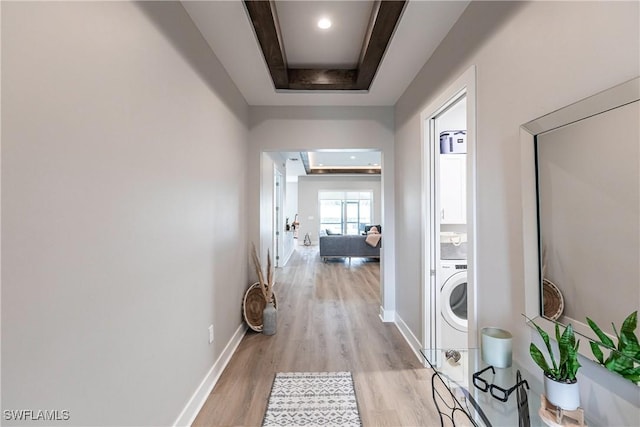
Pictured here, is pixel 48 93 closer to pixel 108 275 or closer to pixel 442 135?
pixel 108 275

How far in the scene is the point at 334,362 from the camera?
7.92ft

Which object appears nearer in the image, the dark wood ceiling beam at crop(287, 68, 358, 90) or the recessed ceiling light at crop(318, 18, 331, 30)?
the recessed ceiling light at crop(318, 18, 331, 30)

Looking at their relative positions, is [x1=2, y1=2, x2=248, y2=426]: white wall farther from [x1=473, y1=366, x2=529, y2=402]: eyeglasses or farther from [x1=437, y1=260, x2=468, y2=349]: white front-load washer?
[x1=437, y1=260, x2=468, y2=349]: white front-load washer

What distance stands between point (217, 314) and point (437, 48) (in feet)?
8.98

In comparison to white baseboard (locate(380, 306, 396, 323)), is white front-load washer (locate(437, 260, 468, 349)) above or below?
above

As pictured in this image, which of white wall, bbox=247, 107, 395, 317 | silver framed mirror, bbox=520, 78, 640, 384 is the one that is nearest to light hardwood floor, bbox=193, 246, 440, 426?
white wall, bbox=247, 107, 395, 317

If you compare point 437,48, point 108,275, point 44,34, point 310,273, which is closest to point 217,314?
point 108,275

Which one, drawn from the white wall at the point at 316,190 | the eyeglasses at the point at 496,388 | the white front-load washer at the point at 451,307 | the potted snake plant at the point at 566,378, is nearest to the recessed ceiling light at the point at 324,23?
the white front-load washer at the point at 451,307

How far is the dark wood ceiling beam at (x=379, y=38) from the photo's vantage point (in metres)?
1.70

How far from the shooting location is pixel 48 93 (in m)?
0.84

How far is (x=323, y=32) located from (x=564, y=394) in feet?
8.40

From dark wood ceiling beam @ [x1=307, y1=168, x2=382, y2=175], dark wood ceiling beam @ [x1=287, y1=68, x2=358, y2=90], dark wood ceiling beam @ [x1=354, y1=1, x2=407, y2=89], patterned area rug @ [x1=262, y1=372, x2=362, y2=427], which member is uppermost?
dark wood ceiling beam @ [x1=307, y1=168, x2=382, y2=175]

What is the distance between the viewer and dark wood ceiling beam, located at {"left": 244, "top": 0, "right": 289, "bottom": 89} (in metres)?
1.71

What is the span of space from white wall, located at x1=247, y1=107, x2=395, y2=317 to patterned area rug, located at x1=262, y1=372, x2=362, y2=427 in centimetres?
140
